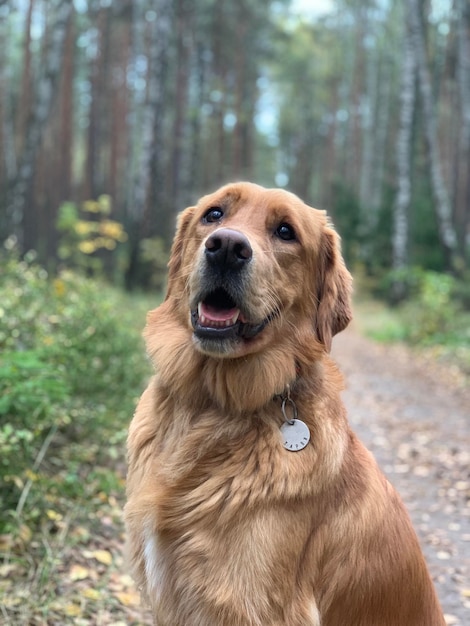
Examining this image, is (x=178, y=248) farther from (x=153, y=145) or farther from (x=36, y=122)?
(x=153, y=145)

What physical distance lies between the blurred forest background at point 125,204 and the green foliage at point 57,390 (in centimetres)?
2

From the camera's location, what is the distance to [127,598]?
10.7ft

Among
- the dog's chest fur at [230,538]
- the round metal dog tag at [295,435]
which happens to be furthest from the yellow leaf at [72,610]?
the round metal dog tag at [295,435]

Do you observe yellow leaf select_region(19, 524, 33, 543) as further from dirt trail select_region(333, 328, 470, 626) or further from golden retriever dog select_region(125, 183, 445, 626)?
dirt trail select_region(333, 328, 470, 626)

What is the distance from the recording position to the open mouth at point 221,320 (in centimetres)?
232

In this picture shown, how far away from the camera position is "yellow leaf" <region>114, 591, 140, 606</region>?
10.6 feet

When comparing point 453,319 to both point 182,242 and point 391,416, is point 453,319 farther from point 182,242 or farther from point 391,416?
point 182,242

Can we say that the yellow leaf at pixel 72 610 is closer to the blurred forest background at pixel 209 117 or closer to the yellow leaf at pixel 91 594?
the yellow leaf at pixel 91 594

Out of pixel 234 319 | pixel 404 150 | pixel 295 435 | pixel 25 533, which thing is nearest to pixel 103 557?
pixel 25 533

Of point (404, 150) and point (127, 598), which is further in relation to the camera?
point (404, 150)

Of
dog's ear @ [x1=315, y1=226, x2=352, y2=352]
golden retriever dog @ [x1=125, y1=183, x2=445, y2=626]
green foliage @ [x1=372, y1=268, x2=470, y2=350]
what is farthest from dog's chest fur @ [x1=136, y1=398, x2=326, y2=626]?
green foliage @ [x1=372, y1=268, x2=470, y2=350]

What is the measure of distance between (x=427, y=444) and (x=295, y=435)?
4.76m

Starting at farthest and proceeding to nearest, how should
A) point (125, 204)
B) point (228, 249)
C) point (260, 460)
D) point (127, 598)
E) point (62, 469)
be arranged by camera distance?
point (125, 204)
point (62, 469)
point (127, 598)
point (228, 249)
point (260, 460)

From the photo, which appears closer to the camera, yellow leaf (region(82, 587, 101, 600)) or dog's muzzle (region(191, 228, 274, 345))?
dog's muzzle (region(191, 228, 274, 345))
